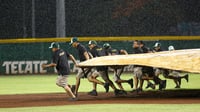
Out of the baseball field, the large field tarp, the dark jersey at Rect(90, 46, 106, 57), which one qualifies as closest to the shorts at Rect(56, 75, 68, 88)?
the baseball field

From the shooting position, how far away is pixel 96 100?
63.0 ft

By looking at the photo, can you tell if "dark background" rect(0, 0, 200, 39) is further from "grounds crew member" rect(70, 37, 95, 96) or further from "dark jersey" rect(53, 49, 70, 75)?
"dark jersey" rect(53, 49, 70, 75)

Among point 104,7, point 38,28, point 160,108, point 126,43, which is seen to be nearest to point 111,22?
point 104,7

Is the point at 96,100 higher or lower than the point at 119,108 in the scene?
lower

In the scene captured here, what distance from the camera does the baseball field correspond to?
16.4m

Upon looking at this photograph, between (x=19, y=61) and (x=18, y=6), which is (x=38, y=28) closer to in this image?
(x=18, y=6)

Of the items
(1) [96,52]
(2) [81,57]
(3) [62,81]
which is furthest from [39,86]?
(3) [62,81]

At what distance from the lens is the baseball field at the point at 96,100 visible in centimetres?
1636

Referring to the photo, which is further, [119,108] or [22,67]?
[22,67]

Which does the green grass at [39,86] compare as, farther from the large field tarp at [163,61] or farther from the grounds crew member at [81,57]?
the large field tarp at [163,61]

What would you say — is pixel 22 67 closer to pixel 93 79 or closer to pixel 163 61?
pixel 93 79

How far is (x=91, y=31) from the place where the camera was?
52844mm

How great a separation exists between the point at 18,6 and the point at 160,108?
42.7 meters

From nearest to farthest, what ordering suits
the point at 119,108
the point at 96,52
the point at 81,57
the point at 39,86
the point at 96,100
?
the point at 119,108 < the point at 96,100 < the point at 81,57 < the point at 96,52 < the point at 39,86
